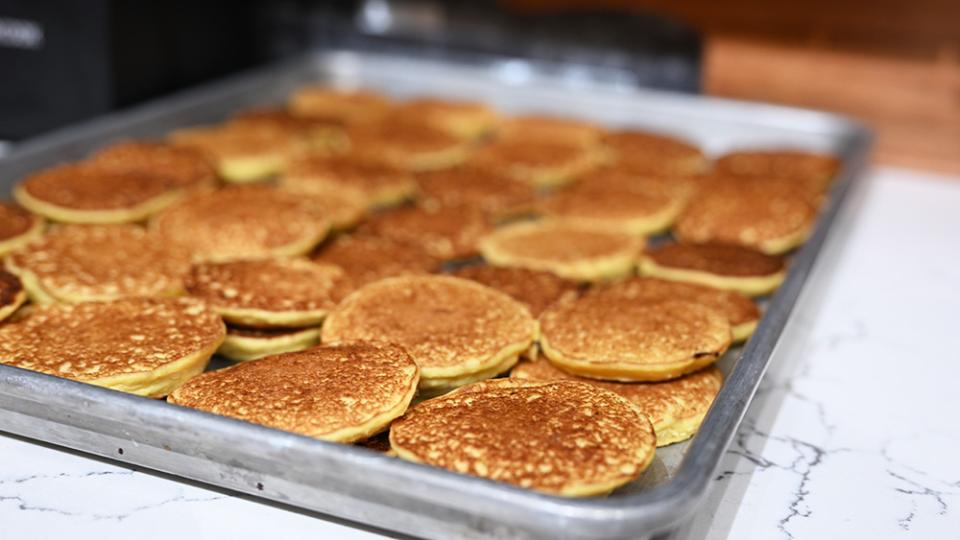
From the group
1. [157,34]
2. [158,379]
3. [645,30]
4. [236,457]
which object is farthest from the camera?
[645,30]

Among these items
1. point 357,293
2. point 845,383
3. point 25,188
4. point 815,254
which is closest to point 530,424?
point 357,293

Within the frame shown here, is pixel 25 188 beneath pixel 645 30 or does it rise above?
beneath

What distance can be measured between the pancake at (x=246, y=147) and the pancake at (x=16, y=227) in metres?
0.50

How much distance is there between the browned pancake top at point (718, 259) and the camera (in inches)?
74.9

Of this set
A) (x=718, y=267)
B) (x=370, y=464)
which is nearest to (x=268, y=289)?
(x=370, y=464)

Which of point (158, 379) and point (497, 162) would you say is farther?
A: point (497, 162)

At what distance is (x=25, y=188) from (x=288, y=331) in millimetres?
725

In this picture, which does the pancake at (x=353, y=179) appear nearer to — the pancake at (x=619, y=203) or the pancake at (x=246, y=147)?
the pancake at (x=246, y=147)

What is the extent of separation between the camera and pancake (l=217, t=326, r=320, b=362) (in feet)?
5.40

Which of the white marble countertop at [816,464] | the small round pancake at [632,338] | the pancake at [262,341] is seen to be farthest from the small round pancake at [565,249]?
the pancake at [262,341]

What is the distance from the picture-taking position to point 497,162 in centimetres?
250

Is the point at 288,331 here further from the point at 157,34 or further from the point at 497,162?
the point at 157,34

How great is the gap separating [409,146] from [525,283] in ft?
2.61

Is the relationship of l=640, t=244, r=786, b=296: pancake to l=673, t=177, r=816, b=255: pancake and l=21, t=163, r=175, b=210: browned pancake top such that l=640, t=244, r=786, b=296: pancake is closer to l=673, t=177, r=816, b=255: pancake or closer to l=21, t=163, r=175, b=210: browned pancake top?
l=673, t=177, r=816, b=255: pancake
